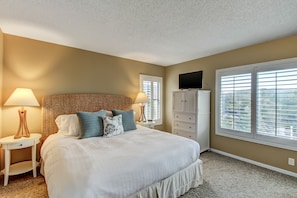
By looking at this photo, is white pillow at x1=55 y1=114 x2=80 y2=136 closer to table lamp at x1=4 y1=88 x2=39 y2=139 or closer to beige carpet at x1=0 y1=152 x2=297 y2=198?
table lamp at x1=4 y1=88 x2=39 y2=139

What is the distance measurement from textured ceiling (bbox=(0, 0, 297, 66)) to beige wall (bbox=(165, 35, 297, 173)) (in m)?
0.19

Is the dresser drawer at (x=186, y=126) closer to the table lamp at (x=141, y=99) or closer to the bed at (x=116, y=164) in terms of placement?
the table lamp at (x=141, y=99)

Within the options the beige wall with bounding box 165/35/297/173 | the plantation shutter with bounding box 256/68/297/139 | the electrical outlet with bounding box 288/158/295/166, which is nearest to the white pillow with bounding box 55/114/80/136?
the beige wall with bounding box 165/35/297/173

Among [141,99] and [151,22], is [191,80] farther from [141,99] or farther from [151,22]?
[151,22]

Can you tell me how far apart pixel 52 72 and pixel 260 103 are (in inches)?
165

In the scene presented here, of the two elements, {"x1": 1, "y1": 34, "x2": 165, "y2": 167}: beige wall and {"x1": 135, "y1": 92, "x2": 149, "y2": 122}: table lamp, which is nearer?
{"x1": 1, "y1": 34, "x2": 165, "y2": 167}: beige wall

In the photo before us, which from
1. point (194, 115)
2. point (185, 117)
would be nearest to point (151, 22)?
point (194, 115)

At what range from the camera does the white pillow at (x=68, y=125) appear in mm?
2578

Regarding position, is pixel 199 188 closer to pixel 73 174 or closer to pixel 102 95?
pixel 73 174

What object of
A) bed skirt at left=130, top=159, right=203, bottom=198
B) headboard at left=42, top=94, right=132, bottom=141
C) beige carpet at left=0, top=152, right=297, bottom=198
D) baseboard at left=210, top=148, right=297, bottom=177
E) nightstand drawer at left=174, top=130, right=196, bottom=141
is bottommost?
beige carpet at left=0, top=152, right=297, bottom=198

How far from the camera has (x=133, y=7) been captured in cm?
182

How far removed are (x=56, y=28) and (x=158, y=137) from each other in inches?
95.2

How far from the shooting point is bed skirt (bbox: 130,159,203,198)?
5.36 feet

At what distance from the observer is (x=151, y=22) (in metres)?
2.17
